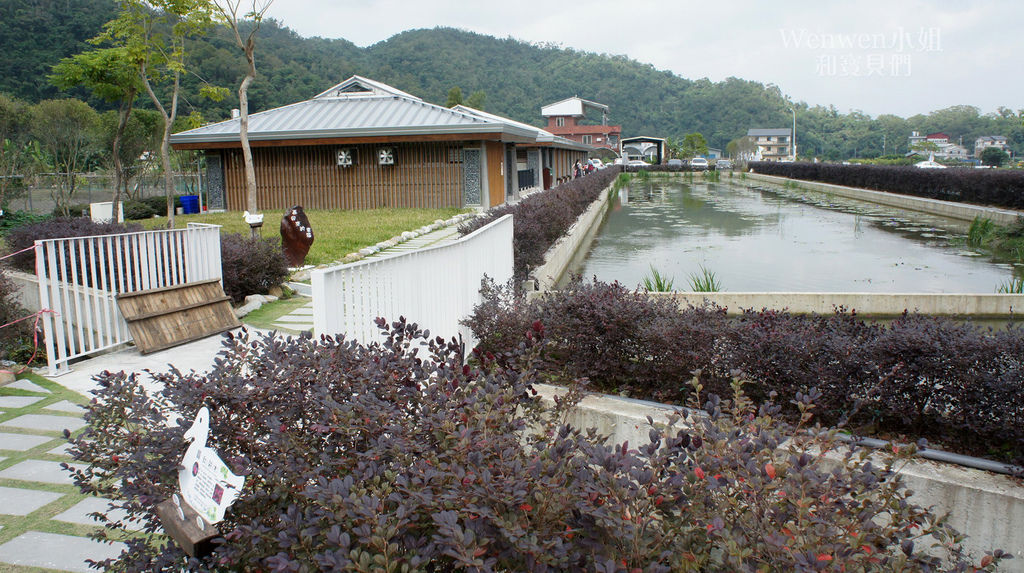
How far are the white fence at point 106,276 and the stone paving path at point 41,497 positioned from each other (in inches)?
32.9

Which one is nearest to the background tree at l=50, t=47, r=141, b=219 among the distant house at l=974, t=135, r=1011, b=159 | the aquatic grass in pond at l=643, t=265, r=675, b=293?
the aquatic grass in pond at l=643, t=265, r=675, b=293

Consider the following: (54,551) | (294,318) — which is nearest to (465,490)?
(54,551)

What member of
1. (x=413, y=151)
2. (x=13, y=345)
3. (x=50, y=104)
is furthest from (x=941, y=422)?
(x=50, y=104)

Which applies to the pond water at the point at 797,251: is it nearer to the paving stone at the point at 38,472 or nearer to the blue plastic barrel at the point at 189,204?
the paving stone at the point at 38,472

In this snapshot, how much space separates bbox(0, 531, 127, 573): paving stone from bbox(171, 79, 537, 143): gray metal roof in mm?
17279

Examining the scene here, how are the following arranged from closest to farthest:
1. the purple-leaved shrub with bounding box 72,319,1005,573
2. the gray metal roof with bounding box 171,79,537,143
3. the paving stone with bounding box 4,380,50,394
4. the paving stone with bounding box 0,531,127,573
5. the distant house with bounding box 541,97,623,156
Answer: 1. the purple-leaved shrub with bounding box 72,319,1005,573
2. the paving stone with bounding box 0,531,127,573
3. the paving stone with bounding box 4,380,50,394
4. the gray metal roof with bounding box 171,79,537,143
5. the distant house with bounding box 541,97,623,156

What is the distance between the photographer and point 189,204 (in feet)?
75.6

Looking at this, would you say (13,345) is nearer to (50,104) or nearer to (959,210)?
(50,104)

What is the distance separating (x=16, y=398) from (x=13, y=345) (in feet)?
5.42

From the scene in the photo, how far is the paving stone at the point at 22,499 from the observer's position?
3.92 meters

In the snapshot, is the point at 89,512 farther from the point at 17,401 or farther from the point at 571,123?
the point at 571,123

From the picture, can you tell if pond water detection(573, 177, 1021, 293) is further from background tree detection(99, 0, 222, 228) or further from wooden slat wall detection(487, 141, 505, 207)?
background tree detection(99, 0, 222, 228)

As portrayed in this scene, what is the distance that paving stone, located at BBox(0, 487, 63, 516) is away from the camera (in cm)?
392

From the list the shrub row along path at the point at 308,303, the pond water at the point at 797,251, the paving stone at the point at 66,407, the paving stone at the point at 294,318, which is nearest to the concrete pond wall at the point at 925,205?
the pond water at the point at 797,251
